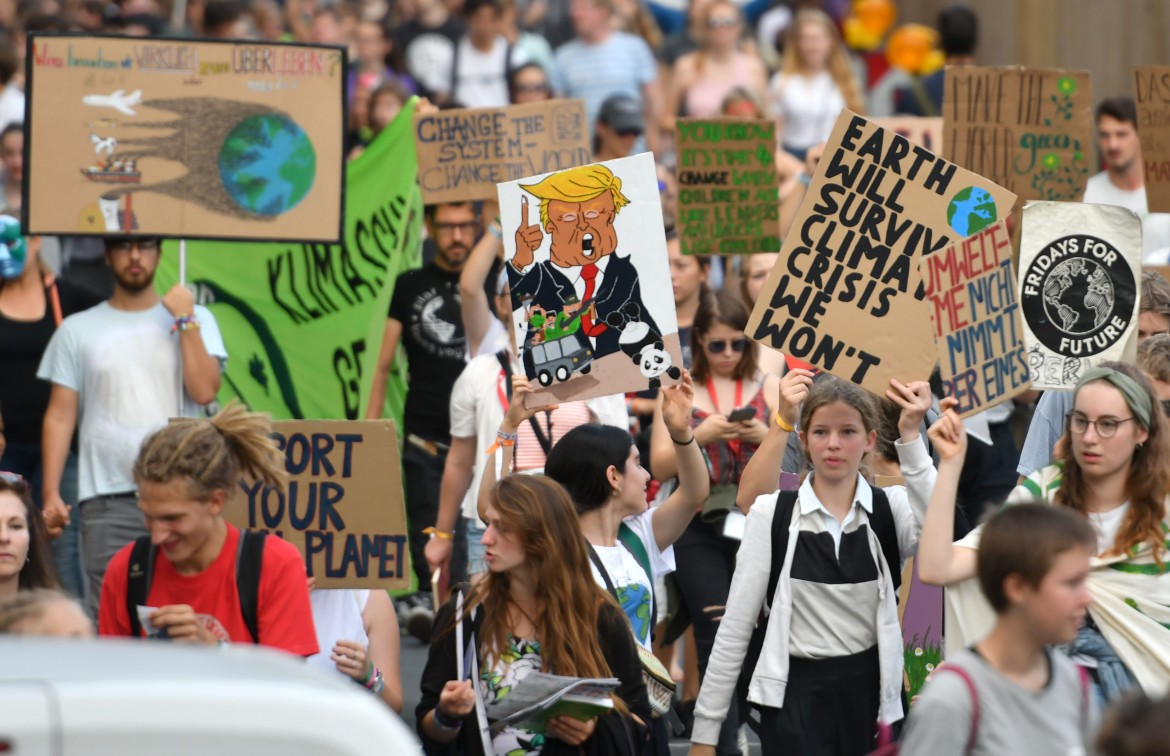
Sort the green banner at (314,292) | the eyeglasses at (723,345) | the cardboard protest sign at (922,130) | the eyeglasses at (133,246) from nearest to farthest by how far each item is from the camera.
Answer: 1. the eyeglasses at (723,345)
2. the eyeglasses at (133,246)
3. the green banner at (314,292)
4. the cardboard protest sign at (922,130)

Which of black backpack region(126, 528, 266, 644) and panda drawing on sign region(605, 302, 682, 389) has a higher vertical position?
panda drawing on sign region(605, 302, 682, 389)

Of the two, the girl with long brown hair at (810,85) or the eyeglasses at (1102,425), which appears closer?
the eyeglasses at (1102,425)

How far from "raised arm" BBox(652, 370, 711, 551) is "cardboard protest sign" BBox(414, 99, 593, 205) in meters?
2.97

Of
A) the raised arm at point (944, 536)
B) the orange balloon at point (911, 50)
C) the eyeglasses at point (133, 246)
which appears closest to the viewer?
the raised arm at point (944, 536)

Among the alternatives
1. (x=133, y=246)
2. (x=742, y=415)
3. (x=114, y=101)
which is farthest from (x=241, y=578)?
(x=114, y=101)

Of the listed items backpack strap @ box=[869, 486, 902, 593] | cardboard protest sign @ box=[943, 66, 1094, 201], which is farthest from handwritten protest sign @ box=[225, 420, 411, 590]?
cardboard protest sign @ box=[943, 66, 1094, 201]

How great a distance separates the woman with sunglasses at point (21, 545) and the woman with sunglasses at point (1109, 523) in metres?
2.46

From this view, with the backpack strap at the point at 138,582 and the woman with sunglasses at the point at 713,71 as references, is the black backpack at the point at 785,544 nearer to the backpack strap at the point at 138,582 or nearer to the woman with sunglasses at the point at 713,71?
the backpack strap at the point at 138,582

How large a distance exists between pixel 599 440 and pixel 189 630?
165 cm

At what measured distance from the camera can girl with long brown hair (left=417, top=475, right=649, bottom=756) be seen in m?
4.94

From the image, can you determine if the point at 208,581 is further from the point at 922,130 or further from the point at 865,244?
the point at 922,130

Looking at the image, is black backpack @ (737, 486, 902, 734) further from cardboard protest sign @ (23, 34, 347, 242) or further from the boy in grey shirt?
cardboard protest sign @ (23, 34, 347, 242)

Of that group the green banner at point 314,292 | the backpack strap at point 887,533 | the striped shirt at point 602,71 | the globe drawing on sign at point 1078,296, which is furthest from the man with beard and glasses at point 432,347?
the striped shirt at point 602,71

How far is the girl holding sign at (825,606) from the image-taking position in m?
5.36
